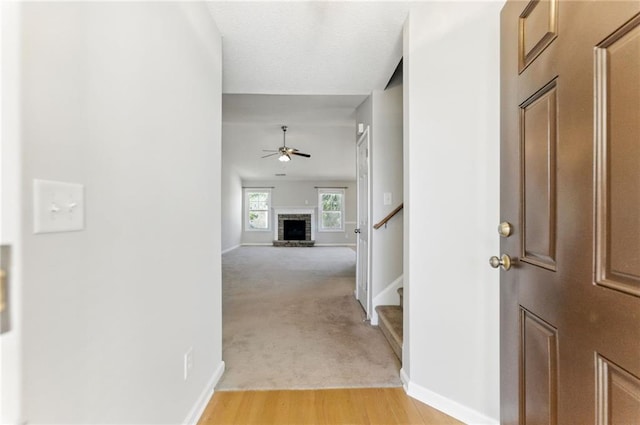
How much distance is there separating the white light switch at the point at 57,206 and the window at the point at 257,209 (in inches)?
369

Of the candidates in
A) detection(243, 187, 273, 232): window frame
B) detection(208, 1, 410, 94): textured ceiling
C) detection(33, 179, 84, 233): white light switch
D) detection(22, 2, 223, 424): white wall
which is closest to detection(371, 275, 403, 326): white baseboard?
detection(22, 2, 223, 424): white wall

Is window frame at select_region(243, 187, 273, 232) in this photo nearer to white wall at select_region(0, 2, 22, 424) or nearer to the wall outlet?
the wall outlet

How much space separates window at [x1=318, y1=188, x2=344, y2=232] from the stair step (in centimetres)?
733

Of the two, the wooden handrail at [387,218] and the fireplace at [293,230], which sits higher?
the wooden handrail at [387,218]

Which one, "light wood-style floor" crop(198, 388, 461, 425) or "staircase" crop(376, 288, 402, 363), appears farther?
"staircase" crop(376, 288, 402, 363)

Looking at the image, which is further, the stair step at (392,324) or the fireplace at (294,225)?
the fireplace at (294,225)

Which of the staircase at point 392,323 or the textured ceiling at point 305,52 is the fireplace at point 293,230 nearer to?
the textured ceiling at point 305,52

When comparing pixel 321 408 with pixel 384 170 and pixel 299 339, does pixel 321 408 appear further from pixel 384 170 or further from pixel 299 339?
pixel 384 170

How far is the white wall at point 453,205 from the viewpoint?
146 centimetres

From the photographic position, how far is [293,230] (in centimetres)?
1012

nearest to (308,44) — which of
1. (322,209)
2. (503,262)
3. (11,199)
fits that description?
(503,262)

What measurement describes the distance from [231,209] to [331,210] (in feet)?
11.2

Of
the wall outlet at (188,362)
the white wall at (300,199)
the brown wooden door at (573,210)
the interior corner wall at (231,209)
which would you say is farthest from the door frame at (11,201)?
the white wall at (300,199)

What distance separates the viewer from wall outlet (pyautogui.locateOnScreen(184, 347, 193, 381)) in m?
1.36
